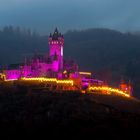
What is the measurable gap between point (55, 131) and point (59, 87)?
151 ft

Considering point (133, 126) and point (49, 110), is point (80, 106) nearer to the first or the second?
point (49, 110)

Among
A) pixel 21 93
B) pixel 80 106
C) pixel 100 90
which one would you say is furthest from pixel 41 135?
pixel 100 90

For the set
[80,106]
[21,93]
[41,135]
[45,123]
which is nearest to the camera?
[41,135]

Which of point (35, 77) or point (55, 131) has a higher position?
point (35, 77)

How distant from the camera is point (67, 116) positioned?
158875mm

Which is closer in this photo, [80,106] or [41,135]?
[41,135]

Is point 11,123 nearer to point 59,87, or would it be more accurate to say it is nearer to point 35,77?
point 59,87

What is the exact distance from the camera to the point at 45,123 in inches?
5925

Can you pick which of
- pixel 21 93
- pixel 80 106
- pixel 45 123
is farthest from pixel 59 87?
pixel 45 123

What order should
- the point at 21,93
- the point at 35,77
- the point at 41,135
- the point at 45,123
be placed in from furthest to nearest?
the point at 35,77 < the point at 21,93 < the point at 45,123 < the point at 41,135

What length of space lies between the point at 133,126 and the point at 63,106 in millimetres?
25968

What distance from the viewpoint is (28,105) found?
17025cm

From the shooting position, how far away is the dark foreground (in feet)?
457

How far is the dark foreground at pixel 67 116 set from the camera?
139 metres
